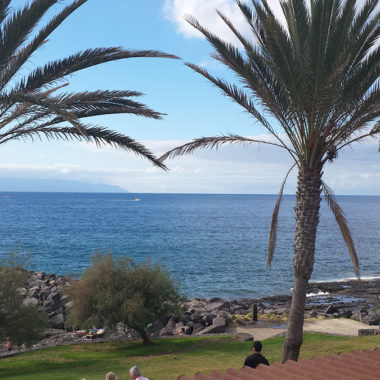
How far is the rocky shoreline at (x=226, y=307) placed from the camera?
2438 centimetres

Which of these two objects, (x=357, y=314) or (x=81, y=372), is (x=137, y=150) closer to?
(x=81, y=372)

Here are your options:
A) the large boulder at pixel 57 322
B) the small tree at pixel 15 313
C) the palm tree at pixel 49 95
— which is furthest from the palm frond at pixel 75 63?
the large boulder at pixel 57 322

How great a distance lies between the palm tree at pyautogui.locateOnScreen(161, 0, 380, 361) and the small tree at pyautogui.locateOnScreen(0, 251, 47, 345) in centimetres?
1037

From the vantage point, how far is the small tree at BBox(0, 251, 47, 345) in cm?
1644

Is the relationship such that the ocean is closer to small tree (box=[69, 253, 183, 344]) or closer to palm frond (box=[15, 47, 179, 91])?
small tree (box=[69, 253, 183, 344])

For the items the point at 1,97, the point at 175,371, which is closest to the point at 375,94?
the point at 1,97

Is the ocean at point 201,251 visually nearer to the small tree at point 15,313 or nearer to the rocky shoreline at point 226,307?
the rocky shoreline at point 226,307

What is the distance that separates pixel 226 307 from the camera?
33.2 m

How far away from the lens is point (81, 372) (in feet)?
49.1

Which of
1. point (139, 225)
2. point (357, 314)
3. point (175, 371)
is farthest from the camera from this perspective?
point (139, 225)

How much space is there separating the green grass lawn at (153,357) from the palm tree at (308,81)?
16.7 ft

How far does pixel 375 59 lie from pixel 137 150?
710cm

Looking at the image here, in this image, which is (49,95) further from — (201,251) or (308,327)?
(201,251)

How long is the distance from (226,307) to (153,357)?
1635cm
